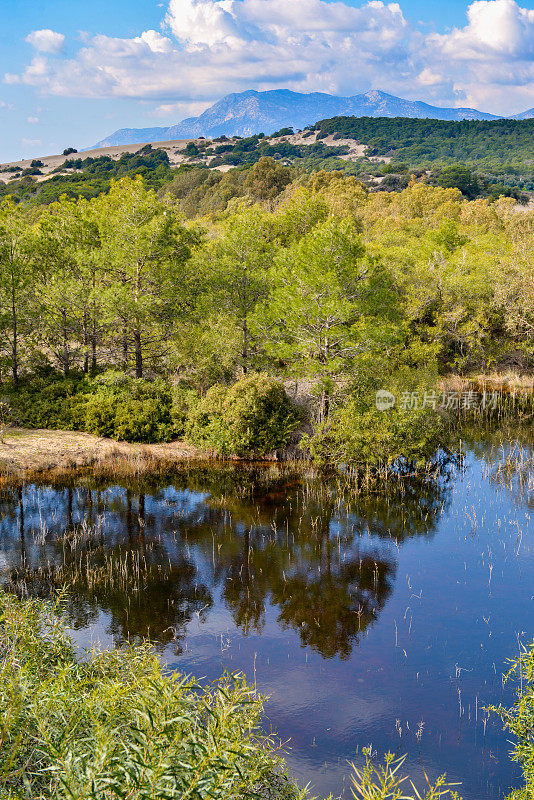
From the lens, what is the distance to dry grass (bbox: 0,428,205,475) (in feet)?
82.0

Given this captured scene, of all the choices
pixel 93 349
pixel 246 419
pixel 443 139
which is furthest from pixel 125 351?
pixel 443 139

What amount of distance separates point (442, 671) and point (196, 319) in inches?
880

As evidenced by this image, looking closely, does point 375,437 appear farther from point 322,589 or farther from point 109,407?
point 109,407

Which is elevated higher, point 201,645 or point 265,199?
point 265,199

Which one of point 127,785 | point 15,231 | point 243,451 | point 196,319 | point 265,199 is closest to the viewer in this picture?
point 127,785

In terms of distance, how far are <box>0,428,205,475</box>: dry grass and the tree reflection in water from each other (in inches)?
48.8

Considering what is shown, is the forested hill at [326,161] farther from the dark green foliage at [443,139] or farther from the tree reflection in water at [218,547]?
the tree reflection in water at [218,547]

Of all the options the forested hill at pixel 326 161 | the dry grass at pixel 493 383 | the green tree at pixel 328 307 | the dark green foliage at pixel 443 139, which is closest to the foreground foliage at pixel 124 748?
the green tree at pixel 328 307

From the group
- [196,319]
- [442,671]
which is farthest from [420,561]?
[196,319]

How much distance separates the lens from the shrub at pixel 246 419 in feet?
86.6

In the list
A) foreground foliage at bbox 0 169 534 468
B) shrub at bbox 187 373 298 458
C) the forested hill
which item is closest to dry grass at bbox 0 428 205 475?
foreground foliage at bbox 0 169 534 468

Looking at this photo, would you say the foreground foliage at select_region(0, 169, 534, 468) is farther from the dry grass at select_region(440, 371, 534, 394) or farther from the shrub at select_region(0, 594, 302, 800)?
the shrub at select_region(0, 594, 302, 800)

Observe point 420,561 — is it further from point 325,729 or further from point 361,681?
point 325,729

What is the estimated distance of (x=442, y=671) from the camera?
13.4 metres
